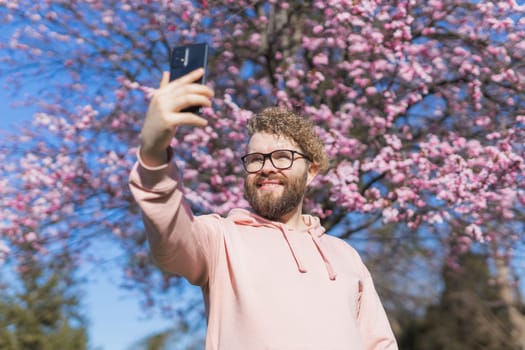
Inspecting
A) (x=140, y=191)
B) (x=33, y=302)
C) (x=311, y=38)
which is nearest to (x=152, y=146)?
(x=140, y=191)

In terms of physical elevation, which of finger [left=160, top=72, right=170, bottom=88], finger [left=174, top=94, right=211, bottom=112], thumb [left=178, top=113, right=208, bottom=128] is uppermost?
finger [left=160, top=72, right=170, bottom=88]

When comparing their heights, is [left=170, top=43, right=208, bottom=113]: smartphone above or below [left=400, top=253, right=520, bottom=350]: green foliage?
above

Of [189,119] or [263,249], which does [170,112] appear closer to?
[189,119]

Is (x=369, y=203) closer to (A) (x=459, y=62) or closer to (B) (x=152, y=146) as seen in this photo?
(A) (x=459, y=62)

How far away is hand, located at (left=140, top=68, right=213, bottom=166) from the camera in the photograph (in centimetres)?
141

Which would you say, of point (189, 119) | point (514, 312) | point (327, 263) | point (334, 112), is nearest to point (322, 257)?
point (327, 263)

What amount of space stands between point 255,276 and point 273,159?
1.67ft

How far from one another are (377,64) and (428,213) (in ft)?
5.60

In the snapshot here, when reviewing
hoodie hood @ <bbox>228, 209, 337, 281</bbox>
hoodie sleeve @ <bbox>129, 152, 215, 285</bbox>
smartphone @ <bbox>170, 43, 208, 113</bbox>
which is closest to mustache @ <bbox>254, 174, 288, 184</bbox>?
hoodie hood @ <bbox>228, 209, 337, 281</bbox>

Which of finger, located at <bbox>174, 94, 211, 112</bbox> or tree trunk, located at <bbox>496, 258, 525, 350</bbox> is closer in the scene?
finger, located at <bbox>174, 94, 211, 112</bbox>

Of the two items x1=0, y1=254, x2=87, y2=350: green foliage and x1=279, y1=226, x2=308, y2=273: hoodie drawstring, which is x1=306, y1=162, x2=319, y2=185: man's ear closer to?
x1=279, y1=226, x2=308, y2=273: hoodie drawstring

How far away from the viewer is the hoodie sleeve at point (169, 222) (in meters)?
1.53

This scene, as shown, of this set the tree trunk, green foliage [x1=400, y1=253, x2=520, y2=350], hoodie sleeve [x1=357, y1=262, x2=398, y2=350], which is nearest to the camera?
hoodie sleeve [x1=357, y1=262, x2=398, y2=350]

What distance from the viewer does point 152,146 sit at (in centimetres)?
145
